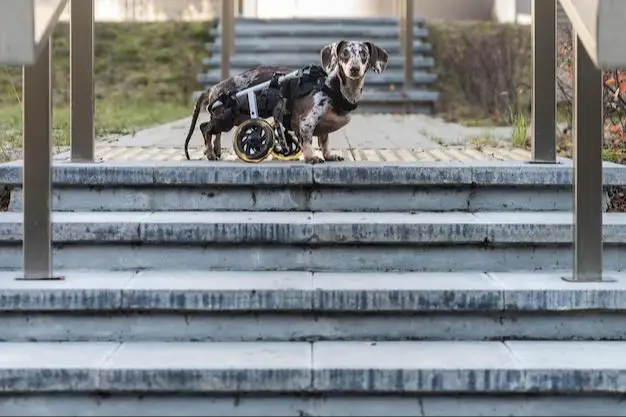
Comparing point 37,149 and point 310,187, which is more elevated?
point 37,149

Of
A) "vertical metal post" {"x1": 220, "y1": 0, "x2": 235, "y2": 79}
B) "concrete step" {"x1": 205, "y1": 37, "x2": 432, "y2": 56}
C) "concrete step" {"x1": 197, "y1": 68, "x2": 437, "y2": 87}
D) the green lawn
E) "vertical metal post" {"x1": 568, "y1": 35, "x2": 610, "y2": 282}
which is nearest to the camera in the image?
"vertical metal post" {"x1": 568, "y1": 35, "x2": 610, "y2": 282}

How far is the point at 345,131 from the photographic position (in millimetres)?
7207

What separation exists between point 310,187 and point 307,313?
822 millimetres

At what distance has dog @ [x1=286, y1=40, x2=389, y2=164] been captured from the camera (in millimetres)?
4141

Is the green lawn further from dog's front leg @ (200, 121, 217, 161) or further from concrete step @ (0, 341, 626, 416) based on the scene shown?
concrete step @ (0, 341, 626, 416)

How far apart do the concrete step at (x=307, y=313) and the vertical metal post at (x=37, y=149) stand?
0.26m

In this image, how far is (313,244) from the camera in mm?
3576

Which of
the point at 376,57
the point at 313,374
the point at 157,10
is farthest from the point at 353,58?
the point at 157,10

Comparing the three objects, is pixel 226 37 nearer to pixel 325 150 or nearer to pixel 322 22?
pixel 322 22

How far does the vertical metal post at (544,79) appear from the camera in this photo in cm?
440

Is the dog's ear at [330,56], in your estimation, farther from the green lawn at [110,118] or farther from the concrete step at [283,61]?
the concrete step at [283,61]

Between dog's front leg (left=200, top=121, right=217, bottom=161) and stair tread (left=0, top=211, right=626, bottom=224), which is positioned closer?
stair tread (left=0, top=211, right=626, bottom=224)

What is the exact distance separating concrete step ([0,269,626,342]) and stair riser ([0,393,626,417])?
0.33 meters

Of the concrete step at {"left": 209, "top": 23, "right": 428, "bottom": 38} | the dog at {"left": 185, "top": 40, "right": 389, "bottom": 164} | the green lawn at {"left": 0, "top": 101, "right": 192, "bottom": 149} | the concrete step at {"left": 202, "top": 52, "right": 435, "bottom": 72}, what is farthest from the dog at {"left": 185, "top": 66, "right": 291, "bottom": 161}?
the concrete step at {"left": 209, "top": 23, "right": 428, "bottom": 38}
